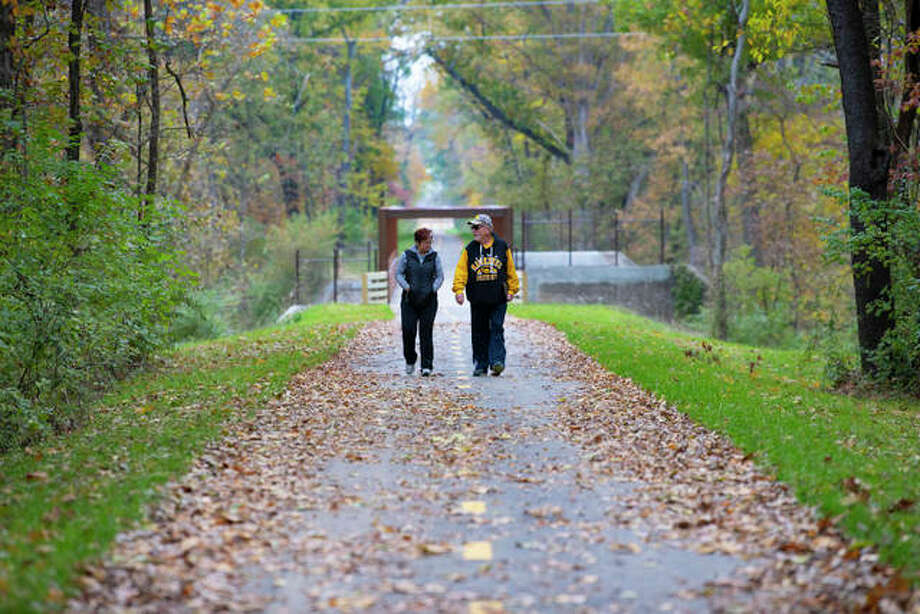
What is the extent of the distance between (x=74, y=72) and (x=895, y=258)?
991 centimetres

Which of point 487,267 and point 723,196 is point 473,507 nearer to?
point 487,267

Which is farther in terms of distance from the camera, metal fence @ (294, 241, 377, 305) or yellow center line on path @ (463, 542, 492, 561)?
metal fence @ (294, 241, 377, 305)

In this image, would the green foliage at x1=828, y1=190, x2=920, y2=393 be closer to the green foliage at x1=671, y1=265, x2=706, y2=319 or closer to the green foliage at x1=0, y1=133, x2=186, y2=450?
the green foliage at x1=0, y1=133, x2=186, y2=450

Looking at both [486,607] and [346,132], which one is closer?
[486,607]

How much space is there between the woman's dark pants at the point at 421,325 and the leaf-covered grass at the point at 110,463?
4.97ft

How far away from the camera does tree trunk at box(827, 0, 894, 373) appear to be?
1279 centimetres

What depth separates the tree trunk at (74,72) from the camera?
40.8ft

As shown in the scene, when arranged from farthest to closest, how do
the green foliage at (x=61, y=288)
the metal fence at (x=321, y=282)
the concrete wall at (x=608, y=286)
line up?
the metal fence at (x=321, y=282), the concrete wall at (x=608, y=286), the green foliage at (x=61, y=288)

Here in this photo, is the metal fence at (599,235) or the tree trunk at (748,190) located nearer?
the tree trunk at (748,190)

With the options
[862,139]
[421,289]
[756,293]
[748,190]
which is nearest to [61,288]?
[421,289]

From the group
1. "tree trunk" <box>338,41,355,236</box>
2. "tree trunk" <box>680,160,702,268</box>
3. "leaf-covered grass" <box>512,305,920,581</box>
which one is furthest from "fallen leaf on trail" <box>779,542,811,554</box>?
"tree trunk" <box>338,41,355,236</box>

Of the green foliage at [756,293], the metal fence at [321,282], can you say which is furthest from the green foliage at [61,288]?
the metal fence at [321,282]

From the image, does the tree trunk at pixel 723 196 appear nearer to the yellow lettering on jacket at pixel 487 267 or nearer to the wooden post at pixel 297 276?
the yellow lettering on jacket at pixel 487 267

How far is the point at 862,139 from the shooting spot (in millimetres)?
12992
